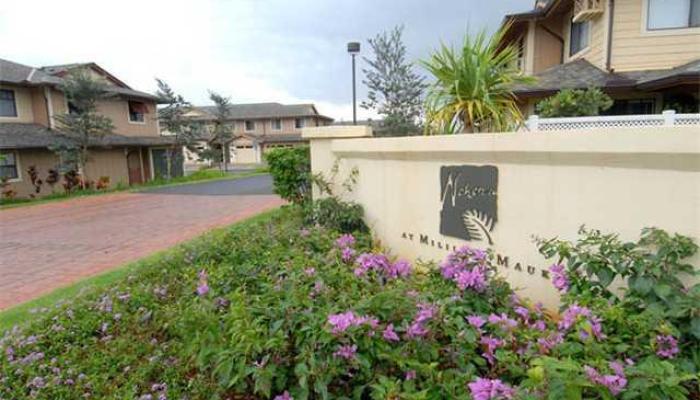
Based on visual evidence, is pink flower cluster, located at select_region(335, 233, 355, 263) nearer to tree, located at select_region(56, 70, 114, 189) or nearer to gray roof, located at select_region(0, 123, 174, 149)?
gray roof, located at select_region(0, 123, 174, 149)

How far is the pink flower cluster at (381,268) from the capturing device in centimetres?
297

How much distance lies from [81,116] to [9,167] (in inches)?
142

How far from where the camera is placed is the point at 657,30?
1008 cm

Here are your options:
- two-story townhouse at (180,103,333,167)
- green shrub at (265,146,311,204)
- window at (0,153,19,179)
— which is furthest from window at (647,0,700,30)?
two-story townhouse at (180,103,333,167)

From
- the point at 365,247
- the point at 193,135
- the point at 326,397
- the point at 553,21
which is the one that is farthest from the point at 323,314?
the point at 193,135

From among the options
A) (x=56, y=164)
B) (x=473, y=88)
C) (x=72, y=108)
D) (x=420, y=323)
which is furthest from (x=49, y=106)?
(x=420, y=323)

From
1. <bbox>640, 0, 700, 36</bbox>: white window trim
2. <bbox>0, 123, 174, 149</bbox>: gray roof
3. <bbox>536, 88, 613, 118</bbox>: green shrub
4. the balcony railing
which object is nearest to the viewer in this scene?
<bbox>536, 88, 613, 118</bbox>: green shrub

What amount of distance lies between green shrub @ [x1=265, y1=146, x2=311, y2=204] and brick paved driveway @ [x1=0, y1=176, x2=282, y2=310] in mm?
2457

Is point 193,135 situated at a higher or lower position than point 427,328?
higher

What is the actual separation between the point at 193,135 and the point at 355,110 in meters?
17.9

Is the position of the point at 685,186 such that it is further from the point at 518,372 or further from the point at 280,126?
the point at 280,126

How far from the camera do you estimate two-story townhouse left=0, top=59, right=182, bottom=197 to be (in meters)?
18.2

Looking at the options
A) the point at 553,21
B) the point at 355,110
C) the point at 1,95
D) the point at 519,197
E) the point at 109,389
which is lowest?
the point at 109,389

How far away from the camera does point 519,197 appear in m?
3.20
